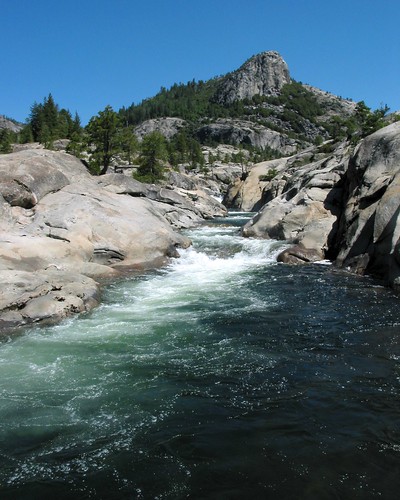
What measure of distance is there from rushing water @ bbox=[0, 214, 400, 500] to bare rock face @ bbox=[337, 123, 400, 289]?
12.8 feet

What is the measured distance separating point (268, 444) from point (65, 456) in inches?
128

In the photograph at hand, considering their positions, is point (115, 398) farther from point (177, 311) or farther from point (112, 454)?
point (177, 311)

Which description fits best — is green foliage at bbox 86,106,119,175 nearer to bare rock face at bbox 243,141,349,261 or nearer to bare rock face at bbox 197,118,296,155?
bare rock face at bbox 243,141,349,261

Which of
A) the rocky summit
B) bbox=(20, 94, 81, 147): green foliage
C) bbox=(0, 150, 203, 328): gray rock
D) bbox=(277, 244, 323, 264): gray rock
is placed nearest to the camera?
A: bbox=(0, 150, 203, 328): gray rock

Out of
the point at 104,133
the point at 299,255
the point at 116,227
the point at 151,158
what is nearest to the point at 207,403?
the point at 116,227

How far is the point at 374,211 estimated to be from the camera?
2109 cm

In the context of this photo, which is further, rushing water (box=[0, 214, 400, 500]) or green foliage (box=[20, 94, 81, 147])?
green foliage (box=[20, 94, 81, 147])

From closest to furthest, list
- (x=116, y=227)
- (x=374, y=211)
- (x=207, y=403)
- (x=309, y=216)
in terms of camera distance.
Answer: (x=207, y=403) < (x=374, y=211) < (x=116, y=227) < (x=309, y=216)

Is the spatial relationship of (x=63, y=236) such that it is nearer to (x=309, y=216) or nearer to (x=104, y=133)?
(x=309, y=216)

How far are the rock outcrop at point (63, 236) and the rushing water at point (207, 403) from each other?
1.52 m

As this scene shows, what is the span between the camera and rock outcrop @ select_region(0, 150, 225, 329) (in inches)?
543

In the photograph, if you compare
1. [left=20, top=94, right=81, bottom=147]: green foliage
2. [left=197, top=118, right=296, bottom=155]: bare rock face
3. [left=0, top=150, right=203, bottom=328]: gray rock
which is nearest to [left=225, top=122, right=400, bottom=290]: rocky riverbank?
[left=0, top=150, right=203, bottom=328]: gray rock

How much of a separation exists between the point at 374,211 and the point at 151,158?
4373 centimetres

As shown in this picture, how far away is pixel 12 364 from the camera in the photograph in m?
10.0
